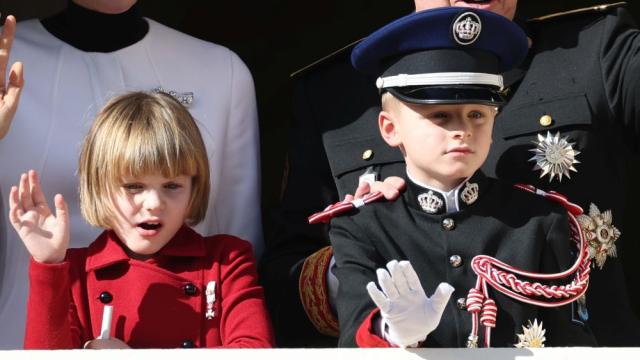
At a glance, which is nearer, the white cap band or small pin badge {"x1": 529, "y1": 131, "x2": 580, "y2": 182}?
the white cap band


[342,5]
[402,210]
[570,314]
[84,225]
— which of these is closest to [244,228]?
[84,225]

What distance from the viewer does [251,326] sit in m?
3.16

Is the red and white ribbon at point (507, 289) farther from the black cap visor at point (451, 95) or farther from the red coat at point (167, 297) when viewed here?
the red coat at point (167, 297)

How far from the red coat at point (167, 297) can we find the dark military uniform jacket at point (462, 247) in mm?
223

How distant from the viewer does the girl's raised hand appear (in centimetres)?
304

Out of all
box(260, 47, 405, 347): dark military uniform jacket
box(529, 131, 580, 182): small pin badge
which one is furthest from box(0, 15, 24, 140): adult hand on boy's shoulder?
box(529, 131, 580, 182): small pin badge

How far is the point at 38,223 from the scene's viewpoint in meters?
3.06

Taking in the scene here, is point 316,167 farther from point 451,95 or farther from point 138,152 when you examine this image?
point 451,95

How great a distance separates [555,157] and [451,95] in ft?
1.49

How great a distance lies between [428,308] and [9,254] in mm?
1229

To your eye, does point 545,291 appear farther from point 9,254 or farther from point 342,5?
point 342,5

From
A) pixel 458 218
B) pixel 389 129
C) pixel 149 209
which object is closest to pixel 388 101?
pixel 389 129

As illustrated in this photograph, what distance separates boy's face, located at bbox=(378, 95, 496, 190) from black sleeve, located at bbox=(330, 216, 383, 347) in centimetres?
18

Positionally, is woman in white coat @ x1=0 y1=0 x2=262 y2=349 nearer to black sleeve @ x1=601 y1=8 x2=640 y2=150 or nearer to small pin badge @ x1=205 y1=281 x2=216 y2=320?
small pin badge @ x1=205 y1=281 x2=216 y2=320
